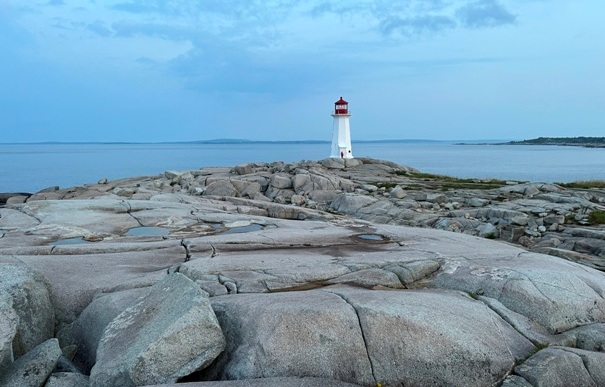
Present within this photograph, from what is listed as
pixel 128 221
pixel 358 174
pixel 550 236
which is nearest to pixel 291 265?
pixel 128 221

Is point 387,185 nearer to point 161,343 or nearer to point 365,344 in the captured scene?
point 365,344

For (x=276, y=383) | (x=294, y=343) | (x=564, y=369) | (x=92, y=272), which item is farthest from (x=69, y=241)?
(x=564, y=369)

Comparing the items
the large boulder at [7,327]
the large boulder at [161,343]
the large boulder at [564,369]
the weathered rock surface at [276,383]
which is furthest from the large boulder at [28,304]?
the large boulder at [564,369]

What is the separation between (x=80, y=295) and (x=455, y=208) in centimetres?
2359

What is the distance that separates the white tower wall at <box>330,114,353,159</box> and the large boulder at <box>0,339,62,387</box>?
52.3 metres

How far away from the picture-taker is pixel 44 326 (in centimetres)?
870

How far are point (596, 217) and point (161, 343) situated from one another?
24086 millimetres

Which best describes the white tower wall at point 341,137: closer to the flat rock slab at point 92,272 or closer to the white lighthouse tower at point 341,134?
the white lighthouse tower at point 341,134

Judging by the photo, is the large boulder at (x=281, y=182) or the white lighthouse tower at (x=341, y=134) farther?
the white lighthouse tower at (x=341, y=134)

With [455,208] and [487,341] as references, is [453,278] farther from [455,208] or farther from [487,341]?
[455,208]

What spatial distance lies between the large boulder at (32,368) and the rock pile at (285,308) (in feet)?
0.06

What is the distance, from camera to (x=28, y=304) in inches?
329

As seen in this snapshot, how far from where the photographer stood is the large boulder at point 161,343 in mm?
6910

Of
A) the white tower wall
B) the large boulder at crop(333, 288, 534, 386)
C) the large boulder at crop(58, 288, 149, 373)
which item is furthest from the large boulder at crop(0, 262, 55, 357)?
the white tower wall
